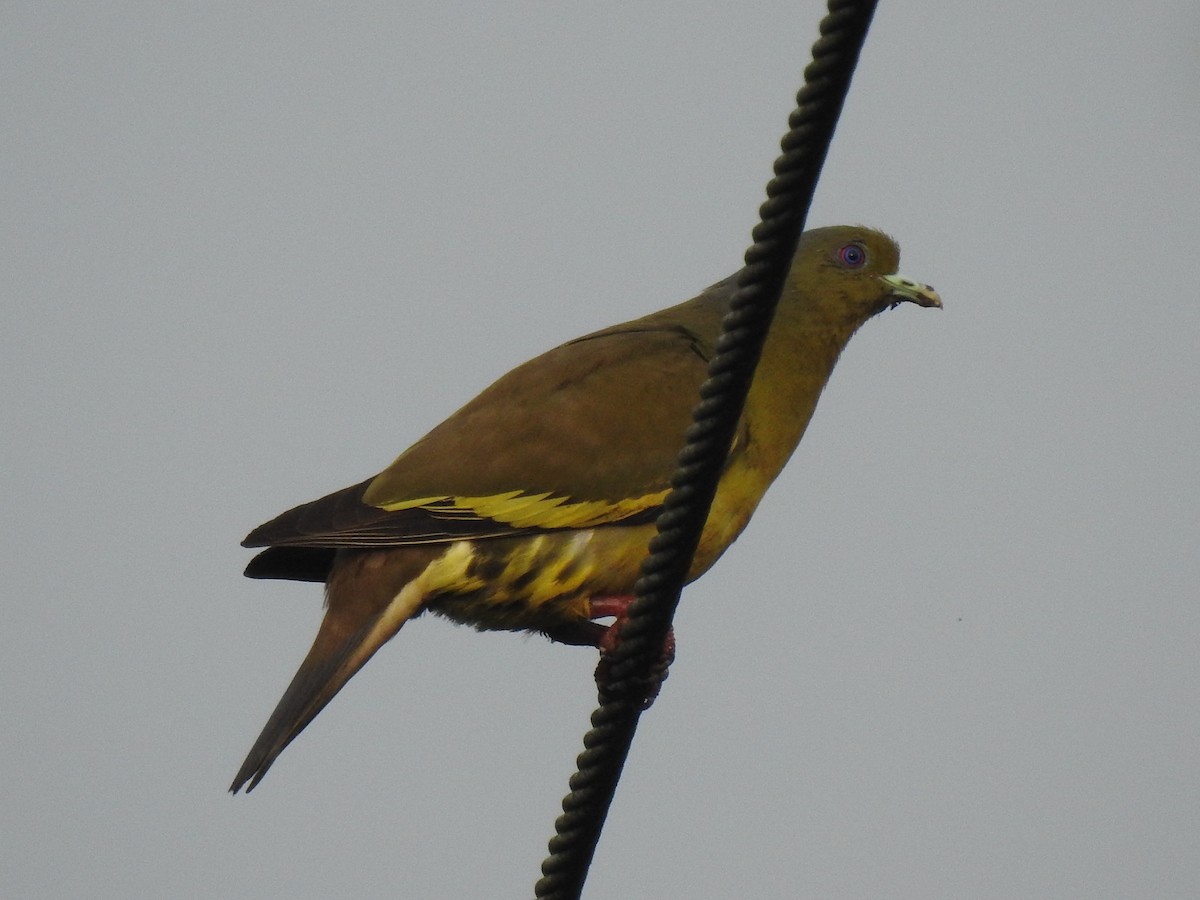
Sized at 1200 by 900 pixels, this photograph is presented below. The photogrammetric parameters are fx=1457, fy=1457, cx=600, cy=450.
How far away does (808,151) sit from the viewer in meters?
2.29

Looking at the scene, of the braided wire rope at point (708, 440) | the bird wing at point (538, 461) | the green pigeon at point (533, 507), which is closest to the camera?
the braided wire rope at point (708, 440)

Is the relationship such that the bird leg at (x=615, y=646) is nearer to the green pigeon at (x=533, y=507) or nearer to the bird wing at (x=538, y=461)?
the green pigeon at (x=533, y=507)

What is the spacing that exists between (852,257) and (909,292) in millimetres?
270

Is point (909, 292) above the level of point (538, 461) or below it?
above

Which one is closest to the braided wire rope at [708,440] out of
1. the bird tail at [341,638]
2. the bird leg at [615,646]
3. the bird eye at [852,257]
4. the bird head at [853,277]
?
the bird leg at [615,646]

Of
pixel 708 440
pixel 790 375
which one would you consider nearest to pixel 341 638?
pixel 708 440

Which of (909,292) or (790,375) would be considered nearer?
(790,375)

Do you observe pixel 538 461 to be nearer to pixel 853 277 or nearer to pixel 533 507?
pixel 533 507

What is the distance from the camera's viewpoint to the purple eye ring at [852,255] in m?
5.83

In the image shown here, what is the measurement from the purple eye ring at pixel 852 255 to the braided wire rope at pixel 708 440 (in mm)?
3161

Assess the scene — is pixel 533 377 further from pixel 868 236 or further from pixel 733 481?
pixel 868 236

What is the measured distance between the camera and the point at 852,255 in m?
5.84

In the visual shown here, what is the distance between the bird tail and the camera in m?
3.87

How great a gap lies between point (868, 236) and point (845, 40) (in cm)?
377
